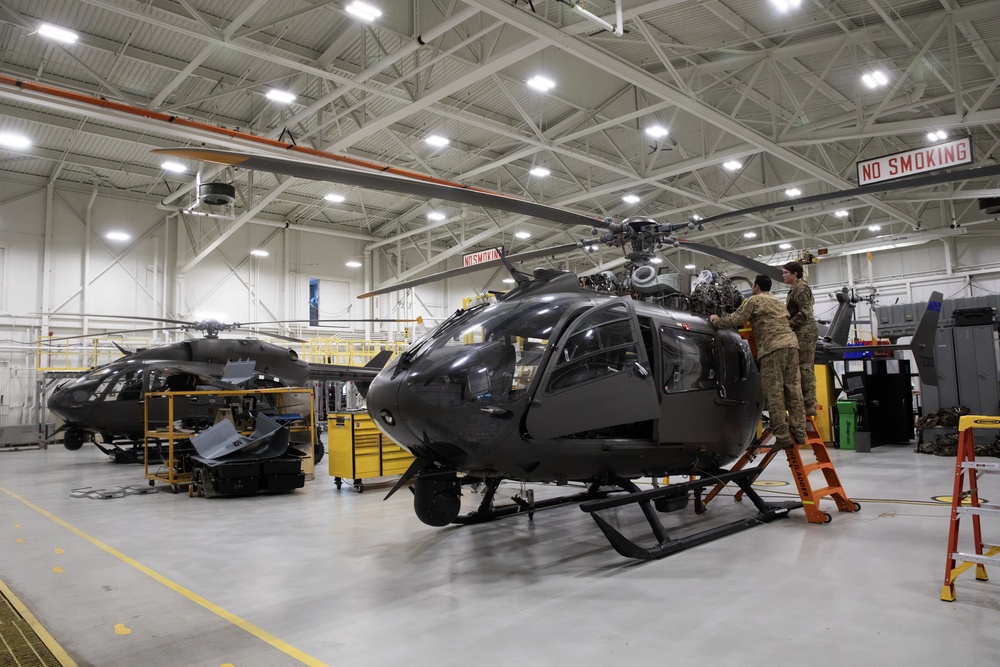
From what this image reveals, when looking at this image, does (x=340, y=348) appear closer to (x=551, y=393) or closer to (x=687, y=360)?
(x=687, y=360)

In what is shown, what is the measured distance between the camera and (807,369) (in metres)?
6.56

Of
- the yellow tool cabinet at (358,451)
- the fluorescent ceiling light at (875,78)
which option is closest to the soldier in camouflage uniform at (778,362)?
the yellow tool cabinet at (358,451)

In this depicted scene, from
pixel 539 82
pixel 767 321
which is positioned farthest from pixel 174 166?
pixel 767 321

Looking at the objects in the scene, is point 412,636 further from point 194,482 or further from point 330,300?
point 330,300

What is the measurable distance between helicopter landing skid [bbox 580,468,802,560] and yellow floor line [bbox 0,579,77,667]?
3.12 meters

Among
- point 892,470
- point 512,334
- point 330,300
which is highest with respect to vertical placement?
point 330,300

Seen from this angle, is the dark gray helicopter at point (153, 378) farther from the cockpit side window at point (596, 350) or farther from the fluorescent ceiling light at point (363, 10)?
the cockpit side window at point (596, 350)

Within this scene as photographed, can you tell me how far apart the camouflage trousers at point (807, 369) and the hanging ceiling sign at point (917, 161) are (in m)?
6.02

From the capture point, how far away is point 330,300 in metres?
25.5

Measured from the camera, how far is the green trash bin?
12.9 metres

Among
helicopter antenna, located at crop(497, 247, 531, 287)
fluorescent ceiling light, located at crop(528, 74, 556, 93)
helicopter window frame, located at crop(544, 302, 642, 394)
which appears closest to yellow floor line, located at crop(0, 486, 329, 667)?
helicopter window frame, located at crop(544, 302, 642, 394)

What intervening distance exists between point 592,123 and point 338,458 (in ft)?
36.1

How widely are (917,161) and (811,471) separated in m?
7.57

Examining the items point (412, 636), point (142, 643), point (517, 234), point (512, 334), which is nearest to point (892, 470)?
point (512, 334)
